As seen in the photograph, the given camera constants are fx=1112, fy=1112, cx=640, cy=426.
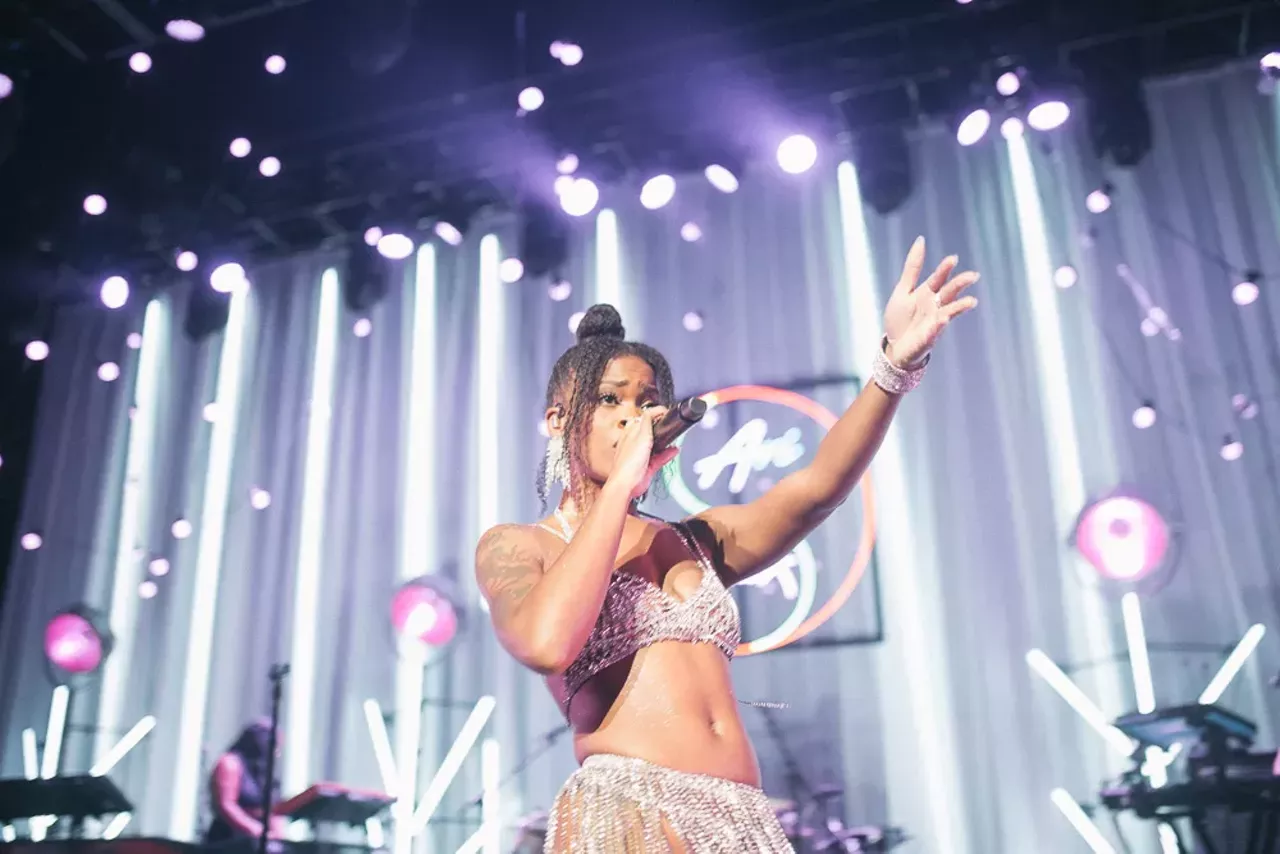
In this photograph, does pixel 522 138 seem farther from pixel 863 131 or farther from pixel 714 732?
pixel 714 732

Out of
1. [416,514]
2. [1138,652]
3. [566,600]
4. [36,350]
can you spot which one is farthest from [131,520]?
[566,600]

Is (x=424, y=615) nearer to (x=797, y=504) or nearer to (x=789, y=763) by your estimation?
(x=789, y=763)

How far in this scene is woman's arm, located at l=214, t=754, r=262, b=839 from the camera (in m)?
5.01

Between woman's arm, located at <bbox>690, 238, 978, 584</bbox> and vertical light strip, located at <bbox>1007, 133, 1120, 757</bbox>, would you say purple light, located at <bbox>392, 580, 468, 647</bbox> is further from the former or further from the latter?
woman's arm, located at <bbox>690, 238, 978, 584</bbox>

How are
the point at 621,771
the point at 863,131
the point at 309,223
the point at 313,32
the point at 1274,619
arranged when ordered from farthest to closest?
the point at 309,223, the point at 863,131, the point at 313,32, the point at 1274,619, the point at 621,771

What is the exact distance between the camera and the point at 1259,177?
5086 mm

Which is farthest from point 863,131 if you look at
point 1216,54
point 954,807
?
point 954,807

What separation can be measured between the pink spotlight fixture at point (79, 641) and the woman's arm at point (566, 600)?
5.30m

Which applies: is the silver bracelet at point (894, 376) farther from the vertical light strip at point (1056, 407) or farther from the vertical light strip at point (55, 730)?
the vertical light strip at point (55, 730)

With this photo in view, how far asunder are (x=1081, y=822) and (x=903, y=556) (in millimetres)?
1255

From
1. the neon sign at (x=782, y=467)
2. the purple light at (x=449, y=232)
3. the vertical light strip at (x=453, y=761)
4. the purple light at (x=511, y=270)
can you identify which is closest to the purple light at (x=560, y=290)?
the purple light at (x=511, y=270)

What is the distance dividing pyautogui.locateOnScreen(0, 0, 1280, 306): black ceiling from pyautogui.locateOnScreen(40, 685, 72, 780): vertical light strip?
2.21 metres

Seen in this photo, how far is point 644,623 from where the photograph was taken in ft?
4.91

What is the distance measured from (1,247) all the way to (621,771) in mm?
5697
